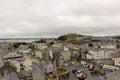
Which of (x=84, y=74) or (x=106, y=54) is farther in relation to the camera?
(x=106, y=54)

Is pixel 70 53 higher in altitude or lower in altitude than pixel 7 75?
lower

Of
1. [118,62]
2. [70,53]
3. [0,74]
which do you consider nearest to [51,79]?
[0,74]

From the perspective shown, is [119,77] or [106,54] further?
[106,54]

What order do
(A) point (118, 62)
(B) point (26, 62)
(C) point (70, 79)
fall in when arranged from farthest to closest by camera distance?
1. (A) point (118, 62)
2. (B) point (26, 62)
3. (C) point (70, 79)

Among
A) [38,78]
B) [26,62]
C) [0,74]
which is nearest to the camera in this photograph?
[0,74]

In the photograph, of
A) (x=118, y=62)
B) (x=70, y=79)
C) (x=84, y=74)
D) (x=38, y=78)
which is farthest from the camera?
(x=118, y=62)

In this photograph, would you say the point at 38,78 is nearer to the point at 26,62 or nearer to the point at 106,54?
the point at 26,62

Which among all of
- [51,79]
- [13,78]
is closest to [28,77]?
[13,78]

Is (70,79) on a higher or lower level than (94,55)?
higher

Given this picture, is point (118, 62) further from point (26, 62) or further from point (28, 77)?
point (28, 77)
